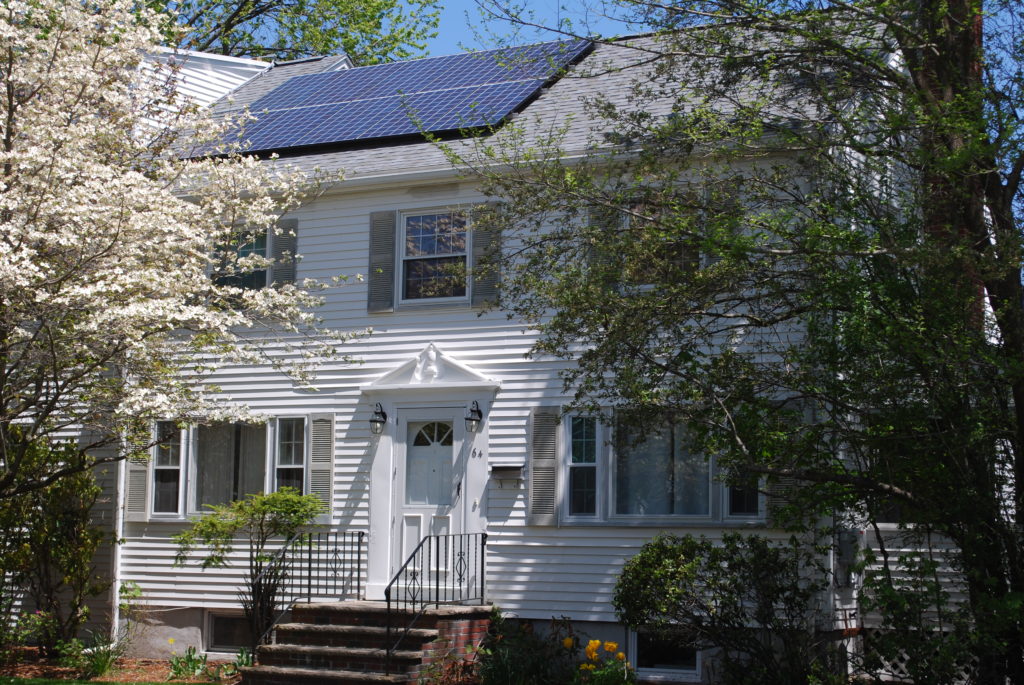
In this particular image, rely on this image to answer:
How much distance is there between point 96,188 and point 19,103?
1412mm

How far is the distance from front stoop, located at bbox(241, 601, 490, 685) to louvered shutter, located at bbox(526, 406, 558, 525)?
1185mm

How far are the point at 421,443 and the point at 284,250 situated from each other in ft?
9.91

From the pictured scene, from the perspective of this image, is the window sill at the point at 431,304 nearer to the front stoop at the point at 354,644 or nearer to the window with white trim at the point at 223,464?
the window with white trim at the point at 223,464

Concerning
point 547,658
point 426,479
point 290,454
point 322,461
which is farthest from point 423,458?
point 547,658

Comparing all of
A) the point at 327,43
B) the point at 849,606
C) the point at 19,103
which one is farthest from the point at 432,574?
the point at 327,43

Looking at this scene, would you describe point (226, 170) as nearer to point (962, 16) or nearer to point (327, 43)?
point (962, 16)

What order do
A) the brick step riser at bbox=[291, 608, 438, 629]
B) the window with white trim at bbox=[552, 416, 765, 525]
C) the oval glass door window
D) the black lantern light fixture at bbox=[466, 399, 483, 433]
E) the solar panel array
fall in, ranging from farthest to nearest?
the solar panel array
the oval glass door window
the black lantern light fixture at bbox=[466, 399, 483, 433]
the window with white trim at bbox=[552, 416, 765, 525]
the brick step riser at bbox=[291, 608, 438, 629]

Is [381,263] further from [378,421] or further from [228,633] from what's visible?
Result: [228,633]

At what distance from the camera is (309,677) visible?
11.2 meters

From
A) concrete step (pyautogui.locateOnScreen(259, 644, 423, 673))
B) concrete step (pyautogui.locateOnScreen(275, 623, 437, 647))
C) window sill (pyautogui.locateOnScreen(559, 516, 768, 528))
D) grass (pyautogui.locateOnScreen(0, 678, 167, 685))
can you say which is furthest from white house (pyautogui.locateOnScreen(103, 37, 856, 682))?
grass (pyautogui.locateOnScreen(0, 678, 167, 685))

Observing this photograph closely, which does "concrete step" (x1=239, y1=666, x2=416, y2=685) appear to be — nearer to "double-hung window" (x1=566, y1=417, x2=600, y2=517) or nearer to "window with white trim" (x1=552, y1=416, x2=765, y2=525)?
"window with white trim" (x1=552, y1=416, x2=765, y2=525)

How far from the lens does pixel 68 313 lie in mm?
10844

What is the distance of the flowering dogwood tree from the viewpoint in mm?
10680

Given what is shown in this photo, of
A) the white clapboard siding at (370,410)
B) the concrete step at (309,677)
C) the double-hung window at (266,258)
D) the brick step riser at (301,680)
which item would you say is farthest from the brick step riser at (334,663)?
the double-hung window at (266,258)
